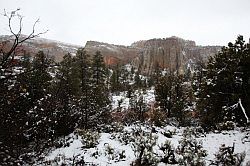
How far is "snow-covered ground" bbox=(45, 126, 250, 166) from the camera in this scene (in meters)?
13.2

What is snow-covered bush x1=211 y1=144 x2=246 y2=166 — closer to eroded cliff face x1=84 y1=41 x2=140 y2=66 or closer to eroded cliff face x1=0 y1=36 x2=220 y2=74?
eroded cliff face x1=0 y1=36 x2=220 y2=74

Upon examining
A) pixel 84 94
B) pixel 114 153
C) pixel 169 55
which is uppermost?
pixel 169 55

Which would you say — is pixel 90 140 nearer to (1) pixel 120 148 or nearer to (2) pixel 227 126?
(1) pixel 120 148

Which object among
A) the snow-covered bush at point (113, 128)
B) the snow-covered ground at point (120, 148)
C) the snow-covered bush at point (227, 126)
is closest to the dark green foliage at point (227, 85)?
the snow-covered bush at point (227, 126)

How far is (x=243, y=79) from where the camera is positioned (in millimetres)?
20141

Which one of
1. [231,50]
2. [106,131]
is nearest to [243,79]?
[231,50]

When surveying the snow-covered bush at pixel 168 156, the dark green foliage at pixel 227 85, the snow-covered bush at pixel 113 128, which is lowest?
the snow-covered bush at pixel 113 128

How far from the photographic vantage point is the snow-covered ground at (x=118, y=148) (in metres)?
13.2

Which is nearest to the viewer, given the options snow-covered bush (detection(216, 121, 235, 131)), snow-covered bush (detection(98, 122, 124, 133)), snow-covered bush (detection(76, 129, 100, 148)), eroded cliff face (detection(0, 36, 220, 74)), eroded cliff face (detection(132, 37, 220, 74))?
snow-covered bush (detection(76, 129, 100, 148))

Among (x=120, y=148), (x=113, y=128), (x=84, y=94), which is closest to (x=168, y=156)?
(x=120, y=148)

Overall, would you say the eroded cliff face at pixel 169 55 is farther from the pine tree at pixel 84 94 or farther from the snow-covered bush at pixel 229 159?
the snow-covered bush at pixel 229 159

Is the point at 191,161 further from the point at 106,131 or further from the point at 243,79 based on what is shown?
the point at 243,79

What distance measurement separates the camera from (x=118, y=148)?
14.8 m

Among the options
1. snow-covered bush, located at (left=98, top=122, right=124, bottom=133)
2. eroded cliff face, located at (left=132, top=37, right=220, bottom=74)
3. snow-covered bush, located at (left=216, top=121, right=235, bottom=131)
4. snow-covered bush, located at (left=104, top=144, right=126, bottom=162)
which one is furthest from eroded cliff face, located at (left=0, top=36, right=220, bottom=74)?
snow-covered bush, located at (left=104, top=144, right=126, bottom=162)
